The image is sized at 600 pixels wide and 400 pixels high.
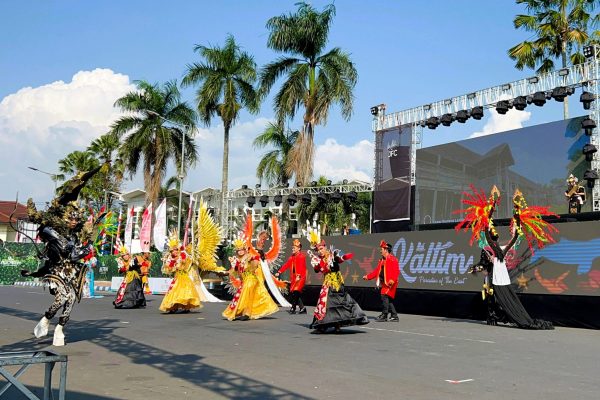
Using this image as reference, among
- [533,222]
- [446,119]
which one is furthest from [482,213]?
[446,119]

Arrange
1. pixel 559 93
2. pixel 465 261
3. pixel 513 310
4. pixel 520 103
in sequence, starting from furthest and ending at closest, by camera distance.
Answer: pixel 520 103 → pixel 559 93 → pixel 465 261 → pixel 513 310


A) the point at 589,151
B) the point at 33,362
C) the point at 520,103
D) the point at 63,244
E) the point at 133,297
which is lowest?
the point at 133,297

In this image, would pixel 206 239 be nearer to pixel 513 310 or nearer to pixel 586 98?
pixel 513 310

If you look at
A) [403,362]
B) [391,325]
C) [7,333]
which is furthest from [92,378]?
[391,325]

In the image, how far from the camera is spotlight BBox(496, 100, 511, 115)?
2334cm

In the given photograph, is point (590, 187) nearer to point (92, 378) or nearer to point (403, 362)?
point (403, 362)

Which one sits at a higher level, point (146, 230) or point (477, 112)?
point (477, 112)

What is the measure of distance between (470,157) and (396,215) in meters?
4.82

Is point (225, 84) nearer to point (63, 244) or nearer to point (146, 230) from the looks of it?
point (146, 230)

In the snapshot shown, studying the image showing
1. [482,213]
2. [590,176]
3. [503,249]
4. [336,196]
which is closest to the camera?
[503,249]

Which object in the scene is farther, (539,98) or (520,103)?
(520,103)

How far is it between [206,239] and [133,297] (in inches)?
115

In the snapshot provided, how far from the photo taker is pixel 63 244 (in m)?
Answer: 10.2

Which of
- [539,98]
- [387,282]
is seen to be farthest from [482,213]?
[539,98]
